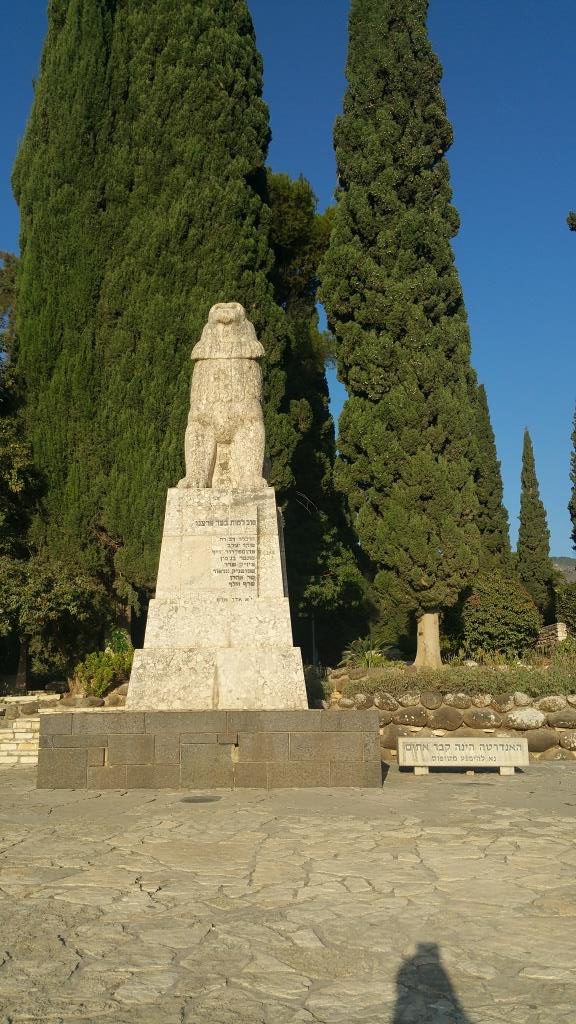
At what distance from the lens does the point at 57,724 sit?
21.9 feet

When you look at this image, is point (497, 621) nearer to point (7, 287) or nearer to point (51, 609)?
point (51, 609)

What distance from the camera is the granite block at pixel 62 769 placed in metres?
6.66

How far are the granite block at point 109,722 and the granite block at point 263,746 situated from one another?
31.2 inches

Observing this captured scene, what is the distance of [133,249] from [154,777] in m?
11.5

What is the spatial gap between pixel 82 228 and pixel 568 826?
14.0 m

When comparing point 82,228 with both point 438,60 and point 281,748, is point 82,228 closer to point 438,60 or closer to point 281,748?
point 438,60

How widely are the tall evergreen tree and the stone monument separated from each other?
6.65 metres

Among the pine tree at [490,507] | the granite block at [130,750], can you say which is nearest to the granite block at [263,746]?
the granite block at [130,750]

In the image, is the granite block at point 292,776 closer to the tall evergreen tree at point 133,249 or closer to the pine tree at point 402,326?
the tall evergreen tree at point 133,249

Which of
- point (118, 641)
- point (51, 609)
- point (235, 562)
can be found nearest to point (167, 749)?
point (235, 562)

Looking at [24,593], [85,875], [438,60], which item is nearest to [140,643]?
[24,593]

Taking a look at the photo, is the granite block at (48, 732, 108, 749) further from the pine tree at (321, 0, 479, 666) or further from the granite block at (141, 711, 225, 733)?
the pine tree at (321, 0, 479, 666)

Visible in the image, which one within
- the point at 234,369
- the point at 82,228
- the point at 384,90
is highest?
the point at 384,90

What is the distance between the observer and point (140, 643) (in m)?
18.5
